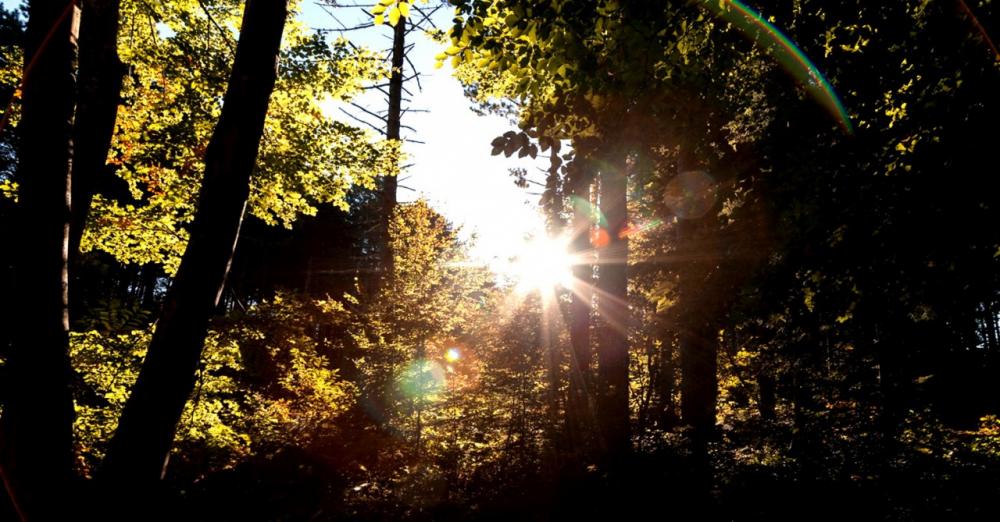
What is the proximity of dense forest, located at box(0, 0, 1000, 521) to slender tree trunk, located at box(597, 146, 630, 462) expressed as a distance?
7cm

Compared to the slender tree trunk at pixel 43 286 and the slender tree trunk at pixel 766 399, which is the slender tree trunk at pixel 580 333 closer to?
the slender tree trunk at pixel 766 399

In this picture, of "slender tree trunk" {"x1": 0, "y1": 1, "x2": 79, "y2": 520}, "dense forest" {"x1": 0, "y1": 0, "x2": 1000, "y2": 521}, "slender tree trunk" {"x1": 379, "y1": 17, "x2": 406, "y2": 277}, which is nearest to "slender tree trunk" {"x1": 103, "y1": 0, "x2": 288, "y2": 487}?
"dense forest" {"x1": 0, "y1": 0, "x2": 1000, "y2": 521}

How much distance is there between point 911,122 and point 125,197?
3094 centimetres

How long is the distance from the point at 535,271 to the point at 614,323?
4381 millimetres

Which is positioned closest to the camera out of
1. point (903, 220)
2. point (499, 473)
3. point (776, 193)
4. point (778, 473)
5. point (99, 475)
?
point (99, 475)

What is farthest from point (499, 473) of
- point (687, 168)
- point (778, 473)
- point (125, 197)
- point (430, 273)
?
point (125, 197)

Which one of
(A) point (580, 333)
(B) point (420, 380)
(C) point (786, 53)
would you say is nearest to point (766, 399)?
(A) point (580, 333)

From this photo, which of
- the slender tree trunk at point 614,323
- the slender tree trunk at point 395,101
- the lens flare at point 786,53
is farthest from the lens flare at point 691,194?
the slender tree trunk at point 395,101

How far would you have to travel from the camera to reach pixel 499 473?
9969mm

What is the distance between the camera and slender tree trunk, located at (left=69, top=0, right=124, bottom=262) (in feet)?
15.0

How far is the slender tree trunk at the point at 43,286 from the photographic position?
3.01 metres

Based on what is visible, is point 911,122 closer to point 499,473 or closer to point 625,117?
point 625,117

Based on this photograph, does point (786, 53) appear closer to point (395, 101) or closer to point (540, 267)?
point (540, 267)

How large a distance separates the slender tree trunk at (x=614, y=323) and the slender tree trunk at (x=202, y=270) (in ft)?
24.0
